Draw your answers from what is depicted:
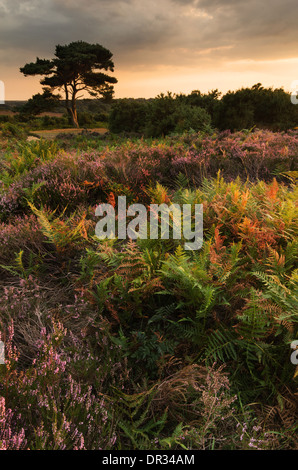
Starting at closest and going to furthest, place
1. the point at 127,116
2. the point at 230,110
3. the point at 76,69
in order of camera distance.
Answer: the point at 230,110 < the point at 127,116 < the point at 76,69

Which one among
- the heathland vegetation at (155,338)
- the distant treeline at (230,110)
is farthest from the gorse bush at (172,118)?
the heathland vegetation at (155,338)

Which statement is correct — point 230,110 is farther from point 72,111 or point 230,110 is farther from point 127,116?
point 72,111

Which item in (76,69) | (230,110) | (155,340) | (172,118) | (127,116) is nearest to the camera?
(155,340)

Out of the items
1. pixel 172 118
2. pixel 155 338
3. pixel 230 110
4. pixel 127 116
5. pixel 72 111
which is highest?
pixel 72 111

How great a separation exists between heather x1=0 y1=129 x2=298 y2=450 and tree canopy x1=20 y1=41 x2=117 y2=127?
3484 cm

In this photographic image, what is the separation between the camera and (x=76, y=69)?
34625mm

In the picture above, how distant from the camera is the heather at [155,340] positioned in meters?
1.71

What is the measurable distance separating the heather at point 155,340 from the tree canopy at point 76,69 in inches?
1371

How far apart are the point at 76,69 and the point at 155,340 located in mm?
38470

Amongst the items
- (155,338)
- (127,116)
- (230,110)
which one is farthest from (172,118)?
(155,338)

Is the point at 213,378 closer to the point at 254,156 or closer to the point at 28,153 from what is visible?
the point at 254,156

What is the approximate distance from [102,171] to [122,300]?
287 cm

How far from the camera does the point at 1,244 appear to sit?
3.34 m

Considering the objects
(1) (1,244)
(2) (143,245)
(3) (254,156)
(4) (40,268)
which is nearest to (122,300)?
(2) (143,245)
